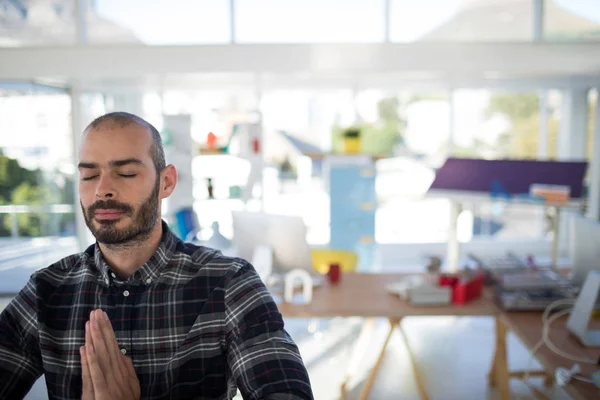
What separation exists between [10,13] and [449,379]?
5558 mm

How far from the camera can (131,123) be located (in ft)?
4.15

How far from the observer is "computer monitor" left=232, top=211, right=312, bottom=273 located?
2986 mm

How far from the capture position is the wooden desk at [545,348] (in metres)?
1.94

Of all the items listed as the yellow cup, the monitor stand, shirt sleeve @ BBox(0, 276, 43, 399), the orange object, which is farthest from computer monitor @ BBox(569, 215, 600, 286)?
the orange object

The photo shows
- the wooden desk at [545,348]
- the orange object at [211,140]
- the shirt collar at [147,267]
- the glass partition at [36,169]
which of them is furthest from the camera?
the orange object at [211,140]

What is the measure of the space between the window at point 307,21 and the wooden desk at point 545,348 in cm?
347

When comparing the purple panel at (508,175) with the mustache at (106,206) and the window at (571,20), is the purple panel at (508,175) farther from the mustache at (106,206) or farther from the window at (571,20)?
the mustache at (106,206)

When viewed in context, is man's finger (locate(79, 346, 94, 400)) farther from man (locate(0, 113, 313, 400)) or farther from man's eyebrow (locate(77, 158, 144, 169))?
man's eyebrow (locate(77, 158, 144, 169))

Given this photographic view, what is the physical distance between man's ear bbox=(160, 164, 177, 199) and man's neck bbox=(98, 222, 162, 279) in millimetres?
84

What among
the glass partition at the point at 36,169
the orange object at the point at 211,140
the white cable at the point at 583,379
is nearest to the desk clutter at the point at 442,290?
the white cable at the point at 583,379

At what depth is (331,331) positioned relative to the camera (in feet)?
15.5

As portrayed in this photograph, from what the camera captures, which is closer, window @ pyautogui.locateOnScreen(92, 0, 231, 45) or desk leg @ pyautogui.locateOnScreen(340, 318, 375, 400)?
desk leg @ pyautogui.locateOnScreen(340, 318, 375, 400)

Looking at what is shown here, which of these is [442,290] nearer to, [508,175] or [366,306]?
[366,306]

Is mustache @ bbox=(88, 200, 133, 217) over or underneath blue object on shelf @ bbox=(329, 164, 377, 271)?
over
